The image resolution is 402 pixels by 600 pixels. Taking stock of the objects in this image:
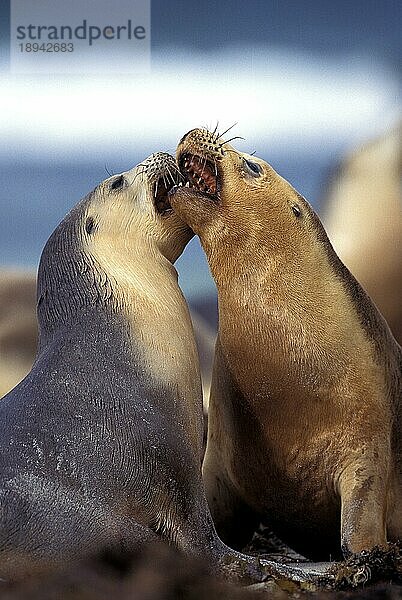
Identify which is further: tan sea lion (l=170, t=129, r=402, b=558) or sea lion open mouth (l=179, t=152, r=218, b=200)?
sea lion open mouth (l=179, t=152, r=218, b=200)

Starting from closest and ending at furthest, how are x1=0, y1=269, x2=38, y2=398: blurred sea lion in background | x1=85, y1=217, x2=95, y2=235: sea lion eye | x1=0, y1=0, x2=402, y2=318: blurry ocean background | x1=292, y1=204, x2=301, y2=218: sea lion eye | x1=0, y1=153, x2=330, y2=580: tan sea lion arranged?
x1=0, y1=153, x2=330, y2=580: tan sea lion, x1=85, y1=217, x2=95, y2=235: sea lion eye, x1=292, y1=204, x2=301, y2=218: sea lion eye, x1=0, y1=0, x2=402, y2=318: blurry ocean background, x1=0, y1=269, x2=38, y2=398: blurred sea lion in background

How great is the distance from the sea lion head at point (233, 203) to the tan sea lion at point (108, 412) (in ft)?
0.45

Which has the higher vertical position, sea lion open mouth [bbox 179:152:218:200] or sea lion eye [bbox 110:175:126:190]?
sea lion open mouth [bbox 179:152:218:200]

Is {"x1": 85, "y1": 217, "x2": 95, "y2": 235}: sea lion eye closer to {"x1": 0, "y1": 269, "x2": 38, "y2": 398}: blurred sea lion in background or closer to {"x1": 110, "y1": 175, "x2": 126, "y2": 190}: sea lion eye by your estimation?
{"x1": 110, "y1": 175, "x2": 126, "y2": 190}: sea lion eye

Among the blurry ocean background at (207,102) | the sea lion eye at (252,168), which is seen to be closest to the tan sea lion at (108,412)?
the sea lion eye at (252,168)

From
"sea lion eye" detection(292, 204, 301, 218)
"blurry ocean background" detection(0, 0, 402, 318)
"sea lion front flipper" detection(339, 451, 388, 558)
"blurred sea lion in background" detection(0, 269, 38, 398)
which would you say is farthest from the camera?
"blurred sea lion in background" detection(0, 269, 38, 398)

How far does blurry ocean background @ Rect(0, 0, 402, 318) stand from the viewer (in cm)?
514

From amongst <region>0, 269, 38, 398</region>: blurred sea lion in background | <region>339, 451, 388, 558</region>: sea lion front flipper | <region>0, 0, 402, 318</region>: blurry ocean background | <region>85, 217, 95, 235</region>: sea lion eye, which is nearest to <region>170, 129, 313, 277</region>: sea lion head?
<region>85, 217, 95, 235</region>: sea lion eye

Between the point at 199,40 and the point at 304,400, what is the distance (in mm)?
2033

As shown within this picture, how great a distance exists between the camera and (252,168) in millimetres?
3885

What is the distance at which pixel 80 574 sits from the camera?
2.73 metres

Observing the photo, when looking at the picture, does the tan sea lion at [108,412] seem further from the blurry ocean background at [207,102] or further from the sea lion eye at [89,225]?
the blurry ocean background at [207,102]

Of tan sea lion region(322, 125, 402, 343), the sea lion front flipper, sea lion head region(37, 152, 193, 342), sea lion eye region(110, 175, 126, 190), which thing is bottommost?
the sea lion front flipper

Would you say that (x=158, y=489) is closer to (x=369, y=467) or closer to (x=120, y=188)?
(x=369, y=467)
